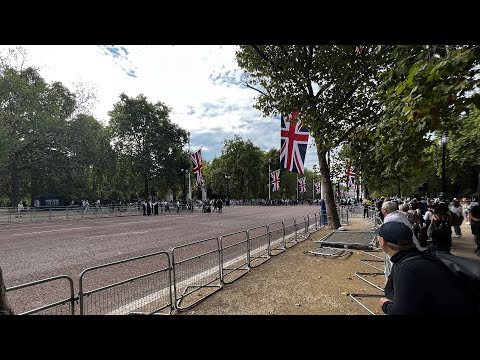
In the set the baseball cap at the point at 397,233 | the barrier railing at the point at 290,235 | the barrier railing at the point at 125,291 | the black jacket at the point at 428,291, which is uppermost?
the baseball cap at the point at 397,233

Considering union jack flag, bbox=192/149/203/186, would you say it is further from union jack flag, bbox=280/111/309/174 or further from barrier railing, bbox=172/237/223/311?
barrier railing, bbox=172/237/223/311

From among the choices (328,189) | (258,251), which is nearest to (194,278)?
(258,251)

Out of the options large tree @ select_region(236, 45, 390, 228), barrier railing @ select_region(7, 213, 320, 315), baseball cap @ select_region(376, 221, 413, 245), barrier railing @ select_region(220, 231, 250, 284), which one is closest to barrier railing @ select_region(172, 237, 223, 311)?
barrier railing @ select_region(7, 213, 320, 315)

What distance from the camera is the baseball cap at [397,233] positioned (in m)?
2.12

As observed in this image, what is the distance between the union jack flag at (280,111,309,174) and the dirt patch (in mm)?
6985

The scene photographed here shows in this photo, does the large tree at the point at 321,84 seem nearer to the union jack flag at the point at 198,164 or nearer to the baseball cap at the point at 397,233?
the baseball cap at the point at 397,233

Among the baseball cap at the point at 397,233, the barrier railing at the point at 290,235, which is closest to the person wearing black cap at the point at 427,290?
the baseball cap at the point at 397,233

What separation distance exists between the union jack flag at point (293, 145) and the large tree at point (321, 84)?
111 centimetres

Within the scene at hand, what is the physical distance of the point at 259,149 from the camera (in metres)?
85.7

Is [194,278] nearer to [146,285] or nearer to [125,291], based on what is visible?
[146,285]
